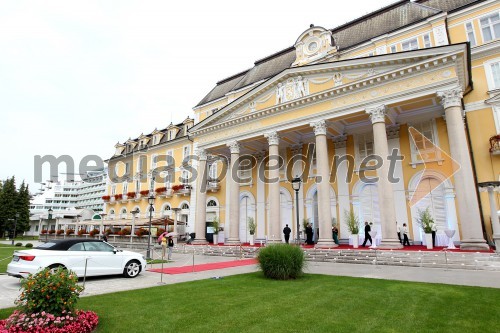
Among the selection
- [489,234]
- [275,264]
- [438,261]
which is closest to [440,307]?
[275,264]

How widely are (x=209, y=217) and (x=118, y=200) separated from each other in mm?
17747

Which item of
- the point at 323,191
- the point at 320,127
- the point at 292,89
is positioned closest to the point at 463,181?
the point at 323,191

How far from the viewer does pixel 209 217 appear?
32.3 meters

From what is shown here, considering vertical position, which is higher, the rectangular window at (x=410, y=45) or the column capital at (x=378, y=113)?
the rectangular window at (x=410, y=45)

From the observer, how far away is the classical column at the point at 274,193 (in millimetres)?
21625

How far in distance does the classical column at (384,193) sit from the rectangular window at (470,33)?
347 inches

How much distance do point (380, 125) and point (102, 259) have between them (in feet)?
55.1

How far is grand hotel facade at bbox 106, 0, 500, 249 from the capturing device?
57.4ft

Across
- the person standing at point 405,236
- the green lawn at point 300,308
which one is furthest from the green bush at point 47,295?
the person standing at point 405,236

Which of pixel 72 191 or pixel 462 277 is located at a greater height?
pixel 72 191

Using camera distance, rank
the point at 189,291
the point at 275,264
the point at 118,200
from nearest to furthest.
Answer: the point at 189,291 → the point at 275,264 → the point at 118,200

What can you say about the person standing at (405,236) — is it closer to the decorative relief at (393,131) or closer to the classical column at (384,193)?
the classical column at (384,193)

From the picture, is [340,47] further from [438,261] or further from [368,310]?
[368,310]

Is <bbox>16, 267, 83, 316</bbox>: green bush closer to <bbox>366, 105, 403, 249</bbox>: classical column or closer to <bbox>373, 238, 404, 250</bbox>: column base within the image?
<bbox>373, 238, 404, 250</bbox>: column base
